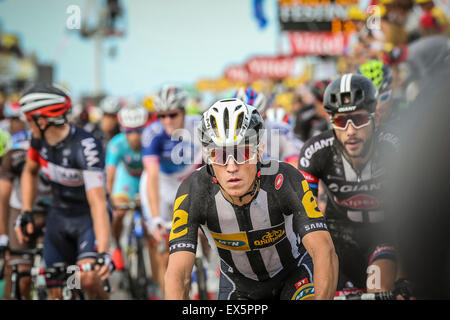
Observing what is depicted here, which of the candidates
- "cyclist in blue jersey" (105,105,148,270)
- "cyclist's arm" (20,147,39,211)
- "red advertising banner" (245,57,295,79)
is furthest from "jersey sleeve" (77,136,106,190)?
"red advertising banner" (245,57,295,79)

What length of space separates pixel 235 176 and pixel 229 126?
33cm

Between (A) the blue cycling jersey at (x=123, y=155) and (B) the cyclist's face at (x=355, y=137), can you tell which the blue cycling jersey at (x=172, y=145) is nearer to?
(A) the blue cycling jersey at (x=123, y=155)

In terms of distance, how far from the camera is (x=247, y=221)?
12.0ft

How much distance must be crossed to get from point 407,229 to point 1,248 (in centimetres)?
534

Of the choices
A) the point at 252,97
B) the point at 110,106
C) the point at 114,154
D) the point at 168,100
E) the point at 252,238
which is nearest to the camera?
the point at 252,238

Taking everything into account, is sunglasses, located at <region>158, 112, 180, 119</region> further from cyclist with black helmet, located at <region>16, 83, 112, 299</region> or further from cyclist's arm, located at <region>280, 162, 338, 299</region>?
cyclist's arm, located at <region>280, 162, 338, 299</region>

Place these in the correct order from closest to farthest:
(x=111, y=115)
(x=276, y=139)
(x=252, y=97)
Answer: (x=276, y=139) < (x=252, y=97) < (x=111, y=115)

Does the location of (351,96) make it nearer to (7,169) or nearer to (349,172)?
(349,172)

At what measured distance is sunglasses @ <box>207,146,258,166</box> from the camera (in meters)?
3.39

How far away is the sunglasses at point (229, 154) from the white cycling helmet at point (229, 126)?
0.04 metres

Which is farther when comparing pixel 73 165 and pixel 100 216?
pixel 73 165

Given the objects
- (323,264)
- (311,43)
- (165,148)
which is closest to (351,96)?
(323,264)

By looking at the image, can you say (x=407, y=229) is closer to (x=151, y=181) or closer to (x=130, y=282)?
(x=151, y=181)

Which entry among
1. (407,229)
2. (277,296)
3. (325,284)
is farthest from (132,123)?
(407,229)
